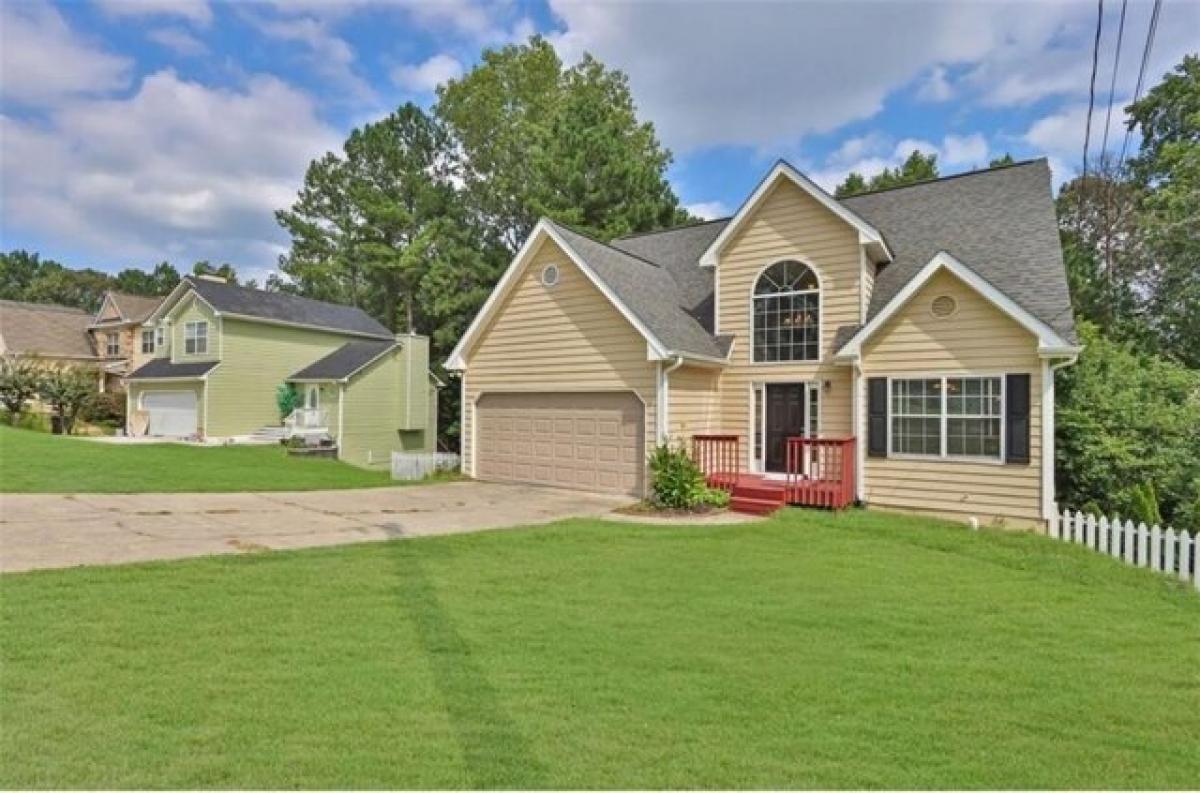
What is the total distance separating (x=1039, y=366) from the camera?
35.1 feet

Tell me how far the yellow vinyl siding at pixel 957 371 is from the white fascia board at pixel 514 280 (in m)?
4.24

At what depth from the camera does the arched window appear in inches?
545

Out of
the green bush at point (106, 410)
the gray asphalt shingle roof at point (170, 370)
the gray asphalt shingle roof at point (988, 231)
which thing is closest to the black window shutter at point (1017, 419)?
the gray asphalt shingle roof at point (988, 231)

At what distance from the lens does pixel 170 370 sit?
27.3 metres

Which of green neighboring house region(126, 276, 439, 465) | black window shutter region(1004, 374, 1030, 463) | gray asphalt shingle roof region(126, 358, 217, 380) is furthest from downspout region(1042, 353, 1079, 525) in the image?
gray asphalt shingle roof region(126, 358, 217, 380)

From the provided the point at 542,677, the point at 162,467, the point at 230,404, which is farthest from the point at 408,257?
the point at 542,677

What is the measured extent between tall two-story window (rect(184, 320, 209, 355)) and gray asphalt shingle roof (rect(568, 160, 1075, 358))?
19.5 m

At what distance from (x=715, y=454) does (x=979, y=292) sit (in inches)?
223

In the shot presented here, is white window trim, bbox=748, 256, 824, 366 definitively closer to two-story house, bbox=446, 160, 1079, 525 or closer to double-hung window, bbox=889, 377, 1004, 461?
two-story house, bbox=446, 160, 1079, 525

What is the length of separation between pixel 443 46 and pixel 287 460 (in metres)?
13.9

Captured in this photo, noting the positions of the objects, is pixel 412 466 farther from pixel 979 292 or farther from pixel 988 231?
pixel 988 231

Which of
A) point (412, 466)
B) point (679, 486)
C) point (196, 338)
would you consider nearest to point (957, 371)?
point (679, 486)

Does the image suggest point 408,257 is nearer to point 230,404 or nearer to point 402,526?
point 230,404

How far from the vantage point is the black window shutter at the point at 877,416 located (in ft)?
40.1
